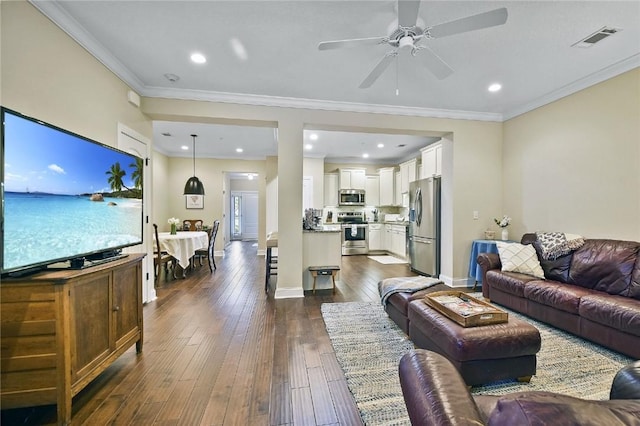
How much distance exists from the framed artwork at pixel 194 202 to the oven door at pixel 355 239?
3954 millimetres

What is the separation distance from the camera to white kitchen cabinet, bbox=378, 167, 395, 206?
781 cm

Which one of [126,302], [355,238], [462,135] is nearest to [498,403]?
[126,302]

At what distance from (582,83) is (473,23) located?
8.79 feet

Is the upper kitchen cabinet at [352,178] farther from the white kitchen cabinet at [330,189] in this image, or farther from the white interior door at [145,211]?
the white interior door at [145,211]

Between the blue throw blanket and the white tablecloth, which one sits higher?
the white tablecloth

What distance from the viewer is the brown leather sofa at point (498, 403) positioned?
49 cm

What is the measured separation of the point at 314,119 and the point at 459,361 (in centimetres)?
332

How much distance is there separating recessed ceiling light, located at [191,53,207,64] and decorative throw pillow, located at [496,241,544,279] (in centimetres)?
419

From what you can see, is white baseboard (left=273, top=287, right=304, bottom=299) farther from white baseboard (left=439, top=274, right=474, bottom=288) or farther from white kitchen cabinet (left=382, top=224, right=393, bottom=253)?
white kitchen cabinet (left=382, top=224, right=393, bottom=253)

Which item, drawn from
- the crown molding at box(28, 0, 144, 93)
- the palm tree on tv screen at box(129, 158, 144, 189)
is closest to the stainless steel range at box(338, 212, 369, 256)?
the palm tree on tv screen at box(129, 158, 144, 189)

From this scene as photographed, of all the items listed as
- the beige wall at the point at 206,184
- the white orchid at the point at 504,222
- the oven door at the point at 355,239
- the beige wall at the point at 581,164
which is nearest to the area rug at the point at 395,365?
the beige wall at the point at 581,164

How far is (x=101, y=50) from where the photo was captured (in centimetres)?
261

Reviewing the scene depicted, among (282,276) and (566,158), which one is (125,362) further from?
(566,158)

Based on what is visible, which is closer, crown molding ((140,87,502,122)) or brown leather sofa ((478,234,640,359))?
brown leather sofa ((478,234,640,359))
